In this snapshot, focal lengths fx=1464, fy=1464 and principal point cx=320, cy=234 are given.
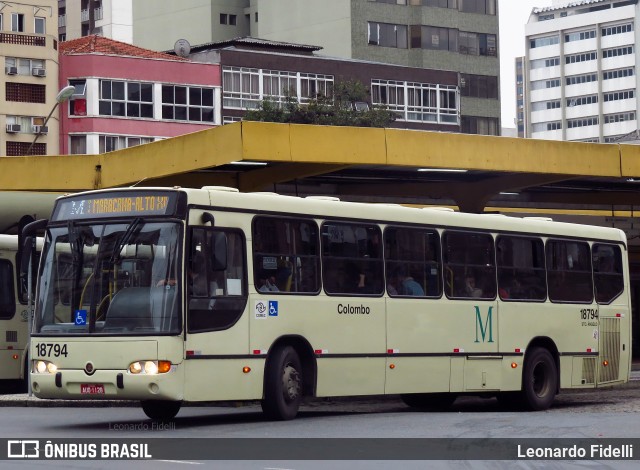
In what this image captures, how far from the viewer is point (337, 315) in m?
18.6

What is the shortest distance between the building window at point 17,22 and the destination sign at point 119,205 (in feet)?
213

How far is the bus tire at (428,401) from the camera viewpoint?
74.6 ft

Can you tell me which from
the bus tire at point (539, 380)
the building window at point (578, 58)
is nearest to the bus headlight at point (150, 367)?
the bus tire at point (539, 380)

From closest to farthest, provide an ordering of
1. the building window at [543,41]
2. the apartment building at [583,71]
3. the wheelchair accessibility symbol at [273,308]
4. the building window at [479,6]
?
the wheelchair accessibility symbol at [273,308]
the building window at [479,6]
the apartment building at [583,71]
the building window at [543,41]

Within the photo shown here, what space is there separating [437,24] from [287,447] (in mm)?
83405

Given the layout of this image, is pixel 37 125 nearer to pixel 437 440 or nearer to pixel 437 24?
pixel 437 24

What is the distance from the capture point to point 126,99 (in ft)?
247

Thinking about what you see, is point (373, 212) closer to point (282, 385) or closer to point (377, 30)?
point (282, 385)

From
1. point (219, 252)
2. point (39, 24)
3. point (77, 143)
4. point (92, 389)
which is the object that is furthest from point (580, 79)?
point (92, 389)

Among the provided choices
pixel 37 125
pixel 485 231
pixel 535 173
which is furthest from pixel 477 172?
pixel 37 125

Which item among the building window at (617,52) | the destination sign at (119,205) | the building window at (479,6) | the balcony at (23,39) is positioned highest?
the building window at (617,52)

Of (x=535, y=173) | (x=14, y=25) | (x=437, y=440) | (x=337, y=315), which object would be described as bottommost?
(x=437, y=440)

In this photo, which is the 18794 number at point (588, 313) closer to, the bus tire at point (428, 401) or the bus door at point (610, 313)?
the bus door at point (610, 313)

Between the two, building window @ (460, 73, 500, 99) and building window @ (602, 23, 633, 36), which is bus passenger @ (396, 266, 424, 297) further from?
building window @ (602, 23, 633, 36)
